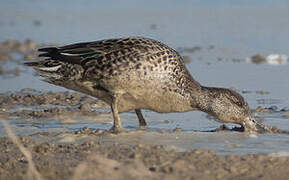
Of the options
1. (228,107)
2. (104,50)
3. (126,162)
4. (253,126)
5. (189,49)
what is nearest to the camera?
(126,162)

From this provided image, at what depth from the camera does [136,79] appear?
676 cm

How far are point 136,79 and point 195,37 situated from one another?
23.6 ft

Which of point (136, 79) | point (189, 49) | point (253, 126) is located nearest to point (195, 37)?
point (189, 49)

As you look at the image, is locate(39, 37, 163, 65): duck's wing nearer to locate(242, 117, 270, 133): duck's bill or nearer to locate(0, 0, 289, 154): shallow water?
locate(0, 0, 289, 154): shallow water

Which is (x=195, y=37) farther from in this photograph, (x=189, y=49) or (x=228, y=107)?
(x=228, y=107)

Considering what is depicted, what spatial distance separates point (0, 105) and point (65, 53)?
6.28 ft

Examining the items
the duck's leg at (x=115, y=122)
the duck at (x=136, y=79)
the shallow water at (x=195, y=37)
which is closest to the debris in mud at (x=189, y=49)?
the shallow water at (x=195, y=37)

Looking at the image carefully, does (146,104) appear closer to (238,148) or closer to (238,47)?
(238,148)

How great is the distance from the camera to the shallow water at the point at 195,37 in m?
7.40

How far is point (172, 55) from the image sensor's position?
23.1 ft

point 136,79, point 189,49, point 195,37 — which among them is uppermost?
point 195,37

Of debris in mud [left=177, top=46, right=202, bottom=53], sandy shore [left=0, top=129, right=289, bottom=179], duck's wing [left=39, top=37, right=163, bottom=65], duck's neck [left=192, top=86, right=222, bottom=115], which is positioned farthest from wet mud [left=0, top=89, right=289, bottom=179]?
debris in mud [left=177, top=46, right=202, bottom=53]

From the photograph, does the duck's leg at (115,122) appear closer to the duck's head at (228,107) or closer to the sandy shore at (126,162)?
the sandy shore at (126,162)

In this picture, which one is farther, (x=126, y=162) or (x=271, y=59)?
(x=271, y=59)
